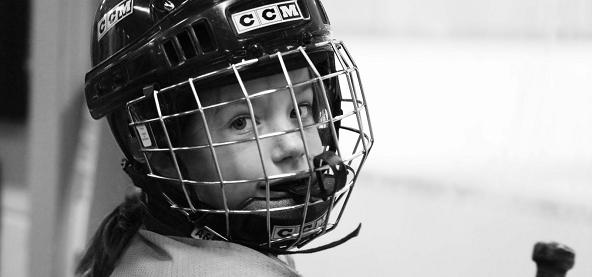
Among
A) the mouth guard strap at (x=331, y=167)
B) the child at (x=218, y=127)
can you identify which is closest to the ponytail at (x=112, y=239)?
the child at (x=218, y=127)

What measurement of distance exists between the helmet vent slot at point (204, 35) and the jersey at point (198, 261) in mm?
205

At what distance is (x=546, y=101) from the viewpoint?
1.04m

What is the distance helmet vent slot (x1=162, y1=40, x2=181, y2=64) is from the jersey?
19cm

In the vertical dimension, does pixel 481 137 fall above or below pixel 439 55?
below

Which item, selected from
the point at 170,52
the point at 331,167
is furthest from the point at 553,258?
the point at 170,52

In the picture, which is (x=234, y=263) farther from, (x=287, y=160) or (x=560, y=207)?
(x=560, y=207)

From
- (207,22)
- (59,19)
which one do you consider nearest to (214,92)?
(207,22)

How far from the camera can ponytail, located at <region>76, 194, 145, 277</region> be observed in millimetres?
787

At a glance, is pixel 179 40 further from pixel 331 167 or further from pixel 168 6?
pixel 331 167

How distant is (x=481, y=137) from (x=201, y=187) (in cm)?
54

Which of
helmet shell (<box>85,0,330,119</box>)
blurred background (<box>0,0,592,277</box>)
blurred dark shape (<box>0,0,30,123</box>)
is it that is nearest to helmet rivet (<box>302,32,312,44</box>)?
helmet shell (<box>85,0,330,119</box>)

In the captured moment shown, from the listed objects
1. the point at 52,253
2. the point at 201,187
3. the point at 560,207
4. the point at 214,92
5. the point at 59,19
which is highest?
the point at 59,19

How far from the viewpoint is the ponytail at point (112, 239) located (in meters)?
0.79

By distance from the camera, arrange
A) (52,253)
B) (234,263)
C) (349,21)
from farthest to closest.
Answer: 1. (52,253)
2. (349,21)
3. (234,263)
